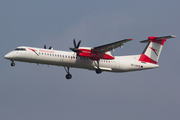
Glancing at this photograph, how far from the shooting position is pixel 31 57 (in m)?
25.5

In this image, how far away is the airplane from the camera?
83.9 feet

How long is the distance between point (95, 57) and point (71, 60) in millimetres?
2366

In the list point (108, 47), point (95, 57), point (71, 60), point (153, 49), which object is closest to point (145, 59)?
point (153, 49)

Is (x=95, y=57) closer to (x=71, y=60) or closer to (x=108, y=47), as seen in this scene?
(x=108, y=47)

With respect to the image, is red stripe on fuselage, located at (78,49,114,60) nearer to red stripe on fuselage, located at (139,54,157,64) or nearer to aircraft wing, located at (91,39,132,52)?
aircraft wing, located at (91,39,132,52)

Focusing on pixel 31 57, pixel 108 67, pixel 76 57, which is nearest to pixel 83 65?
pixel 76 57

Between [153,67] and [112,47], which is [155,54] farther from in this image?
[112,47]

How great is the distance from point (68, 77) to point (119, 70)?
5.44 metres

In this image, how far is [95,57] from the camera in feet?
88.9

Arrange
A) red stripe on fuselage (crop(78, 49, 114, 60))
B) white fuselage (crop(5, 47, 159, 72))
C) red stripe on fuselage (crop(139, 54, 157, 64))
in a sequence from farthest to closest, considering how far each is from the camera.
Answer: red stripe on fuselage (crop(139, 54, 157, 64)) → red stripe on fuselage (crop(78, 49, 114, 60)) → white fuselage (crop(5, 47, 159, 72))

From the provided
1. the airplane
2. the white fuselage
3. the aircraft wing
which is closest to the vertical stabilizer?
the airplane

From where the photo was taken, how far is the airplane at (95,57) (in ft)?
83.9

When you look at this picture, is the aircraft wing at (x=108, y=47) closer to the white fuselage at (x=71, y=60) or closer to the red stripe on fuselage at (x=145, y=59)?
the white fuselage at (x=71, y=60)

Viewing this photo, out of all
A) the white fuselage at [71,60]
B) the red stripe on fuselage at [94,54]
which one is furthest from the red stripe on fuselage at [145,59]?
the red stripe on fuselage at [94,54]
